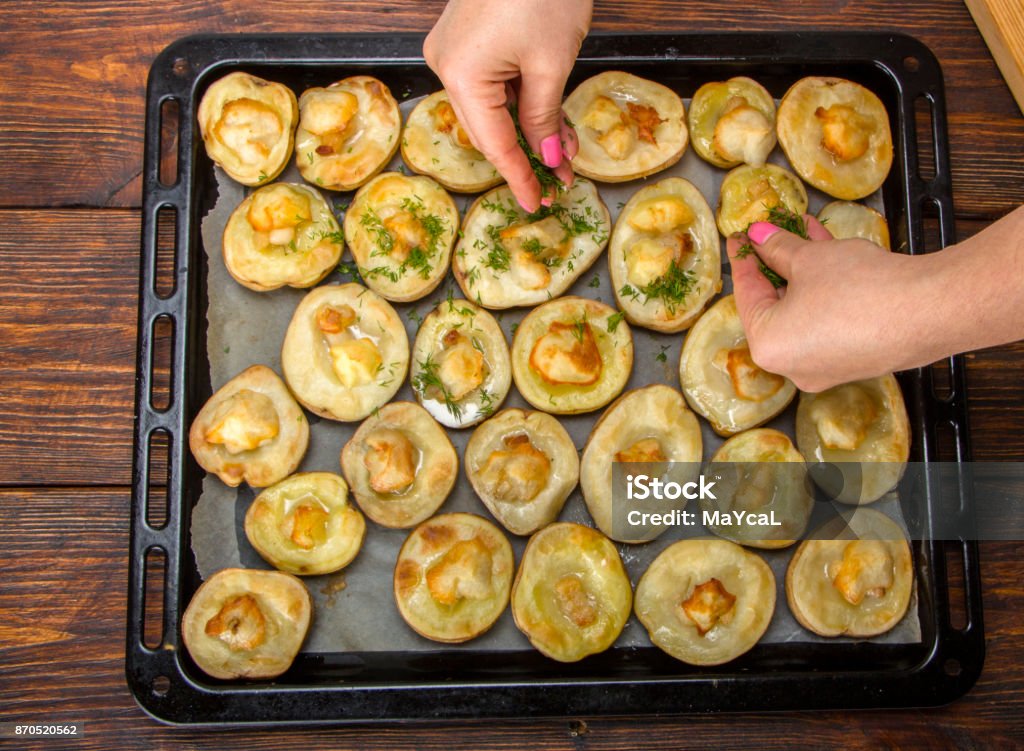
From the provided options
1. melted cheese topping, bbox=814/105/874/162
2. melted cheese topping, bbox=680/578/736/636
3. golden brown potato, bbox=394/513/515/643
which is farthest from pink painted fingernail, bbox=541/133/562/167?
melted cheese topping, bbox=680/578/736/636

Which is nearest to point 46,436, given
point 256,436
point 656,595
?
point 256,436

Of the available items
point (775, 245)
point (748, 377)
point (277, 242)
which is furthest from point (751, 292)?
point (277, 242)

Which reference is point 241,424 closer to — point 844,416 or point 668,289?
point 668,289

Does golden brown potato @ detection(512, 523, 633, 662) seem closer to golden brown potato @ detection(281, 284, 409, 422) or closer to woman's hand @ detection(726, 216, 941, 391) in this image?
golden brown potato @ detection(281, 284, 409, 422)

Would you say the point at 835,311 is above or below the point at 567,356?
above

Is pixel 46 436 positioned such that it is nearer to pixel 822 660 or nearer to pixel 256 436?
pixel 256 436
